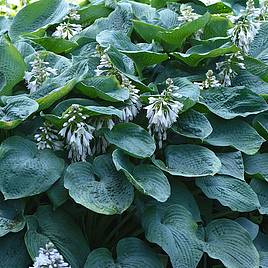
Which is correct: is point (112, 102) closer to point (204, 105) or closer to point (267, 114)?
point (204, 105)

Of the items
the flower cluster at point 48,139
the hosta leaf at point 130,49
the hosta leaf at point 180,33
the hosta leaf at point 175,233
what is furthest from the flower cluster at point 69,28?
the hosta leaf at point 175,233

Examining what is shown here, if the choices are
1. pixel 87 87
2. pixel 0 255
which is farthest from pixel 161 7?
pixel 0 255

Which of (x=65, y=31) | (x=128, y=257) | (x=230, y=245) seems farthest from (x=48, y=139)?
(x=65, y=31)

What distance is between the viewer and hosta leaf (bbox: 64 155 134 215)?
2.16m

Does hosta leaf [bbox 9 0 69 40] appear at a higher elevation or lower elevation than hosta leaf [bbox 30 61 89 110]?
lower

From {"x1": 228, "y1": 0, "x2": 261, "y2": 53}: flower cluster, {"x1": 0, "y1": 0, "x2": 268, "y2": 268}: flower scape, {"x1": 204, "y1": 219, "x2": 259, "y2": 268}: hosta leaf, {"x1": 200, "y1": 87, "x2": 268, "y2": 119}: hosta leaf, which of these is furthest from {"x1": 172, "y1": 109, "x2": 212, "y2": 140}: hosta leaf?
{"x1": 228, "y1": 0, "x2": 261, "y2": 53}: flower cluster

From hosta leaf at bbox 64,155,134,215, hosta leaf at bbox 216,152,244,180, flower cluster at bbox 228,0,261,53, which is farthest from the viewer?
flower cluster at bbox 228,0,261,53

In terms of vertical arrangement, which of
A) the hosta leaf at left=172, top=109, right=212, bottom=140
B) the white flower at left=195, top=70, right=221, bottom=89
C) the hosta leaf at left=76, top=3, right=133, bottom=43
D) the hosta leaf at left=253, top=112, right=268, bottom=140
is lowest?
the hosta leaf at left=253, top=112, right=268, bottom=140

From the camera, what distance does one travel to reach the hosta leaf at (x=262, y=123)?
2.77 metres

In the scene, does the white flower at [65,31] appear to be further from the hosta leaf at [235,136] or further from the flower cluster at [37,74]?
the hosta leaf at [235,136]

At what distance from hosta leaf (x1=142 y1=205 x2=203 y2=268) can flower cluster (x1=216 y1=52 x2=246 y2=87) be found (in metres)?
0.79

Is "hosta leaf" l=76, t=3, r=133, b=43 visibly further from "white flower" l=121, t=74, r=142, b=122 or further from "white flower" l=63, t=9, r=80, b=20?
"white flower" l=121, t=74, r=142, b=122

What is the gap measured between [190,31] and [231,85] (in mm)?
323

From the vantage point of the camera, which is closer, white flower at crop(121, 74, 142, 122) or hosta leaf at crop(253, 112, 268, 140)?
white flower at crop(121, 74, 142, 122)
